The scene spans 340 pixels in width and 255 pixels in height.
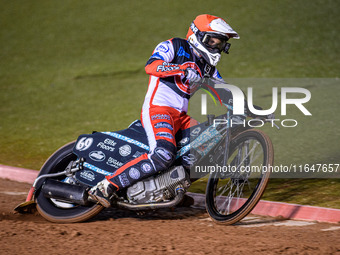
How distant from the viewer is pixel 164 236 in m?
4.15

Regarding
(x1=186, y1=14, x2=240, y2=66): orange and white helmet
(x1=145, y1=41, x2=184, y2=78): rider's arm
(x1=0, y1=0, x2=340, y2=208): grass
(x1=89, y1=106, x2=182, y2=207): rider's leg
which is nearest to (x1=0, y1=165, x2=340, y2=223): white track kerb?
(x1=0, y1=0, x2=340, y2=208): grass

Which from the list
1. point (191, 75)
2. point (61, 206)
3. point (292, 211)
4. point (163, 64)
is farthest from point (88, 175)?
point (292, 211)

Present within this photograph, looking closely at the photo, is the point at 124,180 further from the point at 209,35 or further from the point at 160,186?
the point at 209,35

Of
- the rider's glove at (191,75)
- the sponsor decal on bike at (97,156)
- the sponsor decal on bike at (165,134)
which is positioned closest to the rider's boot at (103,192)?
the sponsor decal on bike at (97,156)

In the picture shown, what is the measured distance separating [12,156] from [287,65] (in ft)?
26.9

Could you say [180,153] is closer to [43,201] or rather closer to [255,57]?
[43,201]

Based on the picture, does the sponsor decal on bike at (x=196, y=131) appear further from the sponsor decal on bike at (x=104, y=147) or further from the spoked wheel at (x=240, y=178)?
the sponsor decal on bike at (x=104, y=147)

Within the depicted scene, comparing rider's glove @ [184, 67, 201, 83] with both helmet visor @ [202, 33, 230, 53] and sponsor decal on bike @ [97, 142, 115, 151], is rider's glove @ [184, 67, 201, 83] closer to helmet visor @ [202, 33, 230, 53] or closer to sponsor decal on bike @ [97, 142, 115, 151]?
helmet visor @ [202, 33, 230, 53]

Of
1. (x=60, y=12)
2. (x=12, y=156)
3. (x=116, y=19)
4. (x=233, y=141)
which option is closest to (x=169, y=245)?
(x=233, y=141)

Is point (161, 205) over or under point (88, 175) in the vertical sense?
under

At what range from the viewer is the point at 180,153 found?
469 cm

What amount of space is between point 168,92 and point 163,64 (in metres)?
0.37

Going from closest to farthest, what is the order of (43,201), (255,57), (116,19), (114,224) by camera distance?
(114,224) < (43,201) < (255,57) < (116,19)

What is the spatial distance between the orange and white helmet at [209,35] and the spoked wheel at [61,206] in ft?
5.34
